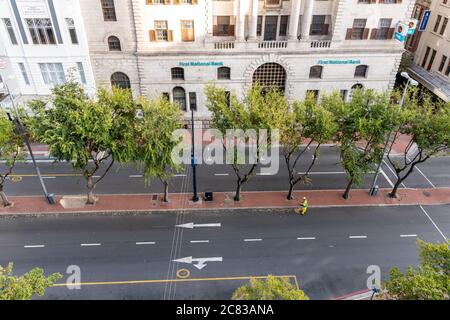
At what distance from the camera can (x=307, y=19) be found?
41281 millimetres

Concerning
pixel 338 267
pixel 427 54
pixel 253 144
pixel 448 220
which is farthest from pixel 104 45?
pixel 427 54

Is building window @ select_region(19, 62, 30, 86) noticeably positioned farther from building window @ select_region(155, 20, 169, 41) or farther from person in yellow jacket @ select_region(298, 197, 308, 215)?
person in yellow jacket @ select_region(298, 197, 308, 215)

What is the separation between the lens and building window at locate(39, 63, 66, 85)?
41.1m

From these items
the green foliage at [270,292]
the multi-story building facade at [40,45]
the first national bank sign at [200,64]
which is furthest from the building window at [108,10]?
the green foliage at [270,292]

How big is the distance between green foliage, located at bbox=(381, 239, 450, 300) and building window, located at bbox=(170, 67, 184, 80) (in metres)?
33.2

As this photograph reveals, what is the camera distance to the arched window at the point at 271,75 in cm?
4401

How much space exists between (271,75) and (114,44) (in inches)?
769

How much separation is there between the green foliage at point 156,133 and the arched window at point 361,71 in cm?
2711

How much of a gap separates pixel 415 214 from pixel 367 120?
37.0ft

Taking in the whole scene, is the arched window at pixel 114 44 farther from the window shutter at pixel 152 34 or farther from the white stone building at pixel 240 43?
the window shutter at pixel 152 34

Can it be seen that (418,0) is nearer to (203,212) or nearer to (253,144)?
(253,144)

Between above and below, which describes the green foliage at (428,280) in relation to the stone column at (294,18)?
below

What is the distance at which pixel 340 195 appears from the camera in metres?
35.0

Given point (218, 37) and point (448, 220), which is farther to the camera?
point (218, 37)
